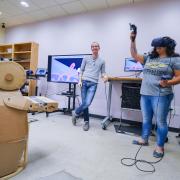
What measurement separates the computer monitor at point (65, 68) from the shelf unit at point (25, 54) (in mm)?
959

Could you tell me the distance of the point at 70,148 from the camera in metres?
2.04

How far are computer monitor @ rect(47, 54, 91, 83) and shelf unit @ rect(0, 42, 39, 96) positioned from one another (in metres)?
0.96

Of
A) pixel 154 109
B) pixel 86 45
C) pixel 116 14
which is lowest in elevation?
pixel 154 109

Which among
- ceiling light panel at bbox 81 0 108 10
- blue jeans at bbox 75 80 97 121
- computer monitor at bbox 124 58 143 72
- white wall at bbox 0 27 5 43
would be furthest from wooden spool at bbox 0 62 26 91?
white wall at bbox 0 27 5 43

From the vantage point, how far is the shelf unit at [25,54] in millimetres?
4797

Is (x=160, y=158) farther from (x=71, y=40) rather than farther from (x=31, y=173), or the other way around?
(x=71, y=40)

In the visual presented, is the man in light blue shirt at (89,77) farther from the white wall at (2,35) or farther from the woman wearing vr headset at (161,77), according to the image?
the white wall at (2,35)

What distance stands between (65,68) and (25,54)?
81.7 inches

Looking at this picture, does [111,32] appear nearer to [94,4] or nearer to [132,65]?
[94,4]

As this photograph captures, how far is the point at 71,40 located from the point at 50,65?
32.2 inches

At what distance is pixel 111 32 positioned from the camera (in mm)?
3840

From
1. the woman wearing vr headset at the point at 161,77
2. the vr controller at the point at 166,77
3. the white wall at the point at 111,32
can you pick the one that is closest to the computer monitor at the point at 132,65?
the white wall at the point at 111,32

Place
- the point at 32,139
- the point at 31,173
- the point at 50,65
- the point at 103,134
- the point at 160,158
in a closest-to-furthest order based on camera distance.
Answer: the point at 31,173
the point at 160,158
the point at 32,139
the point at 103,134
the point at 50,65

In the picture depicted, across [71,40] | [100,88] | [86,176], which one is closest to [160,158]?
[86,176]
